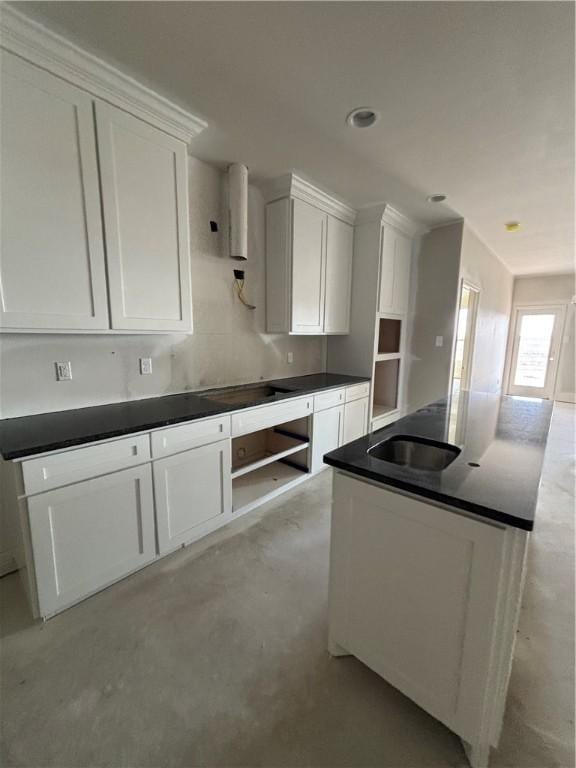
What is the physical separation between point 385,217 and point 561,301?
571cm

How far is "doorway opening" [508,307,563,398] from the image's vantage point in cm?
→ 685

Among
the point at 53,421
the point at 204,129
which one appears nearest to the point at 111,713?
the point at 53,421

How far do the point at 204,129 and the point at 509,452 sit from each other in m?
2.51

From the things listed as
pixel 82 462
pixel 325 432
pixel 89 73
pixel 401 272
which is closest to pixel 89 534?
pixel 82 462

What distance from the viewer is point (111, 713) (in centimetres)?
118

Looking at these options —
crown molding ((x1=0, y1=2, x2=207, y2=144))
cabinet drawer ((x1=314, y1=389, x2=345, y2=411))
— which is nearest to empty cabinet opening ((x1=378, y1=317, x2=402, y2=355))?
cabinet drawer ((x1=314, y1=389, x2=345, y2=411))

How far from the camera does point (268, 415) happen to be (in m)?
2.43

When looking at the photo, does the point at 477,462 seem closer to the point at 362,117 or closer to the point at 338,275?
the point at 362,117

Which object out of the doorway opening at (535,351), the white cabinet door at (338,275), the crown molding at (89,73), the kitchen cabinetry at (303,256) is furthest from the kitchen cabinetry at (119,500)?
the doorway opening at (535,351)

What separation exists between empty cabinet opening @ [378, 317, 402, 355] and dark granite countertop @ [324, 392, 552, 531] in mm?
1978

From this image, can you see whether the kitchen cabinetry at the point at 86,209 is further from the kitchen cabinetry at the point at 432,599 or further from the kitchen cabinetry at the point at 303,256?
the kitchen cabinetry at the point at 432,599

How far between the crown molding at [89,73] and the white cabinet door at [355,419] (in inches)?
101

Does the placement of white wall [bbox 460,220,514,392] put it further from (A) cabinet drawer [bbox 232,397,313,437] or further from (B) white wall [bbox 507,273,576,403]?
(A) cabinet drawer [bbox 232,397,313,437]

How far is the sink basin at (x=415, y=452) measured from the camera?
151 cm
